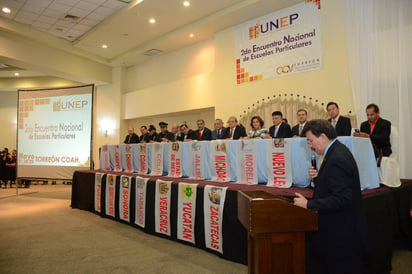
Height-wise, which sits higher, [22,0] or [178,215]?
[22,0]

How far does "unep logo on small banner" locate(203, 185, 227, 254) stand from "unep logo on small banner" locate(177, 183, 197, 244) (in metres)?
0.20

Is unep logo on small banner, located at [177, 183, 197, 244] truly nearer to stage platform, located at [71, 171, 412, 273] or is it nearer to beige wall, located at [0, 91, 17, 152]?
stage platform, located at [71, 171, 412, 273]

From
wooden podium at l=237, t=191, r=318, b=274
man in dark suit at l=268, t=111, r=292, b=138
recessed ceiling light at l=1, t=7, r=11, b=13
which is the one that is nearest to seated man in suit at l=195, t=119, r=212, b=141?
man in dark suit at l=268, t=111, r=292, b=138

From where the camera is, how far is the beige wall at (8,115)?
11273 millimetres

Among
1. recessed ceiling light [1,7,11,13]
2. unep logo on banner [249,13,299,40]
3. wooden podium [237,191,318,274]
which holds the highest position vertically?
recessed ceiling light [1,7,11,13]

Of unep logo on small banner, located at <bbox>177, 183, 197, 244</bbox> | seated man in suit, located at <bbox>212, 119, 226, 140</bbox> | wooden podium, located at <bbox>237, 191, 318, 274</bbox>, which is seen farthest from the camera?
seated man in suit, located at <bbox>212, 119, 226, 140</bbox>

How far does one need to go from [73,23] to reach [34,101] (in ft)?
7.85

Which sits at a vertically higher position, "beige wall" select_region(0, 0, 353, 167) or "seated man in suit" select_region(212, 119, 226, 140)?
"beige wall" select_region(0, 0, 353, 167)

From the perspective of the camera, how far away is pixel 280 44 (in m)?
5.51

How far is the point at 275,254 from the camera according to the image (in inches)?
51.0

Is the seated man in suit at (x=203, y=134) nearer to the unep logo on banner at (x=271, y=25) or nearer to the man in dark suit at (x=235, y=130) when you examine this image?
the man in dark suit at (x=235, y=130)

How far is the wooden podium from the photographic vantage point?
4.17 feet

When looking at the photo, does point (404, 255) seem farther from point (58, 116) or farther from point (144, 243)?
point (58, 116)

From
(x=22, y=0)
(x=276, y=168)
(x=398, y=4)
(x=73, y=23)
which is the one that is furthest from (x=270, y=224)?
(x=73, y=23)
